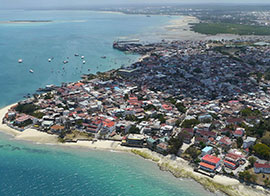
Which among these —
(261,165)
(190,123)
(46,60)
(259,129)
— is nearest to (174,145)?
(190,123)

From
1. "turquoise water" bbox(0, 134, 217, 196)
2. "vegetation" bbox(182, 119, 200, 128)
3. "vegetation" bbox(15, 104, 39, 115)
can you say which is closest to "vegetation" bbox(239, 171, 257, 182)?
"turquoise water" bbox(0, 134, 217, 196)

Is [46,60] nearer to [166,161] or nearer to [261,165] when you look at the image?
[166,161]

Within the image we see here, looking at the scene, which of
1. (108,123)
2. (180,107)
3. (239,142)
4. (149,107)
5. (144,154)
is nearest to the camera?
(144,154)

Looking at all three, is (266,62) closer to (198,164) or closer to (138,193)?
(198,164)

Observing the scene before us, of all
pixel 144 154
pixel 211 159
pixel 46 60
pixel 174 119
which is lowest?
pixel 144 154

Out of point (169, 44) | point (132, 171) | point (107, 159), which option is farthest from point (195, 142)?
point (169, 44)

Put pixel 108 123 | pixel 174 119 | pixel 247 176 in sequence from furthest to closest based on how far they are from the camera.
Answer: pixel 174 119 → pixel 108 123 → pixel 247 176
